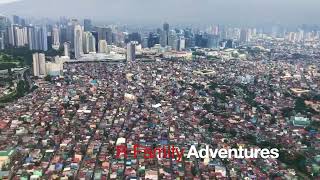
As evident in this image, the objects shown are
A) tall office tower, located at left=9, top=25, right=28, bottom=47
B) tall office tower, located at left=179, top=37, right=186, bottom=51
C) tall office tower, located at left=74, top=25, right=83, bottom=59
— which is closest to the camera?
tall office tower, located at left=74, top=25, right=83, bottom=59

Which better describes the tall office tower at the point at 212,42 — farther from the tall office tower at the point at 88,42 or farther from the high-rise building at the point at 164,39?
the tall office tower at the point at 88,42

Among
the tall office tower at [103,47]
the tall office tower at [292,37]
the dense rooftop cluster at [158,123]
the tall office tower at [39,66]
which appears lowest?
the dense rooftop cluster at [158,123]

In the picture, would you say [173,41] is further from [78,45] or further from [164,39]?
[78,45]

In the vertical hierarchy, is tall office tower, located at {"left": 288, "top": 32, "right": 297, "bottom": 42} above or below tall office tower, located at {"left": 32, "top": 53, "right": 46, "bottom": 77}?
above

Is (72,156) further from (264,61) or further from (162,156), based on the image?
(264,61)

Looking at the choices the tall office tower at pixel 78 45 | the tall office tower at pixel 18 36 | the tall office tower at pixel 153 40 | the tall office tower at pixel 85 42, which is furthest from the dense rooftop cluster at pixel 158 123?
the tall office tower at pixel 153 40

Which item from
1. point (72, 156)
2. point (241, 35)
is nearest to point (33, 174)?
point (72, 156)

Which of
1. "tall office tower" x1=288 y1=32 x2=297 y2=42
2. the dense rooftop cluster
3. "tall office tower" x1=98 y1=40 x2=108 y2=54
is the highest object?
"tall office tower" x1=288 y1=32 x2=297 y2=42

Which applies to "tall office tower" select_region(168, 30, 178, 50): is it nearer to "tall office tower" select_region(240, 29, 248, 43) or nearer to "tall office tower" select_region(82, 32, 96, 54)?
"tall office tower" select_region(82, 32, 96, 54)

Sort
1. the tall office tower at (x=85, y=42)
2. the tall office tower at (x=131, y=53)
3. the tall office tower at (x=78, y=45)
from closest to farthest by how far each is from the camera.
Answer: the tall office tower at (x=131, y=53), the tall office tower at (x=78, y=45), the tall office tower at (x=85, y=42)

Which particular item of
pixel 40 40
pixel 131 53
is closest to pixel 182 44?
pixel 131 53

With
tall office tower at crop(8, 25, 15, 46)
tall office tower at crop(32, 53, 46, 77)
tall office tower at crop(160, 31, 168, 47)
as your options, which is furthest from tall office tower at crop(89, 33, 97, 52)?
tall office tower at crop(32, 53, 46, 77)
